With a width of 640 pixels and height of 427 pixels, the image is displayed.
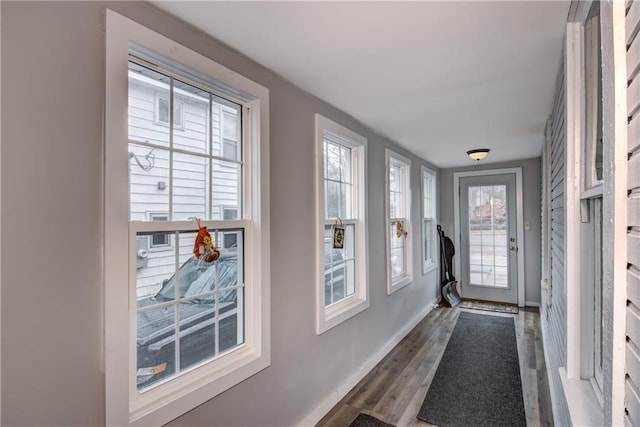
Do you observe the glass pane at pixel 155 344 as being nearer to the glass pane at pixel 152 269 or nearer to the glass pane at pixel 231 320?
the glass pane at pixel 152 269

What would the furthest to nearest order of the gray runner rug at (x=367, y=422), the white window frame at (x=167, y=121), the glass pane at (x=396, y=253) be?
the glass pane at (x=396, y=253)
the gray runner rug at (x=367, y=422)
the white window frame at (x=167, y=121)

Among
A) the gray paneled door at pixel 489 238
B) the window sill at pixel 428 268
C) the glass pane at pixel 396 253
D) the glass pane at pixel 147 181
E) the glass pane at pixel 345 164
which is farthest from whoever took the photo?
the gray paneled door at pixel 489 238

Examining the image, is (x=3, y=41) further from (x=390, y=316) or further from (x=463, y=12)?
(x=390, y=316)

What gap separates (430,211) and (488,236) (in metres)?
1.07

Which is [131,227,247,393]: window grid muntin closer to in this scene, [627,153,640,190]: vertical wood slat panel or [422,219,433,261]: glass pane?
[627,153,640,190]: vertical wood slat panel

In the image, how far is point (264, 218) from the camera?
189cm

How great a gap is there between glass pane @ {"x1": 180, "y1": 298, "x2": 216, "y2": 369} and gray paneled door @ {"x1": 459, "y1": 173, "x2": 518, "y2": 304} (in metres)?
4.90

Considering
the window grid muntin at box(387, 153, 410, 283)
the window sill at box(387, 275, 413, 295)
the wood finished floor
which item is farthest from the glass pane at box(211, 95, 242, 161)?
the window grid muntin at box(387, 153, 410, 283)

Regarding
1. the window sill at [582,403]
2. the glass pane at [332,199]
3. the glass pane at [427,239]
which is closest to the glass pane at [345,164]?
the glass pane at [332,199]

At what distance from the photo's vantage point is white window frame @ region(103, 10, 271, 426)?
3.93ft

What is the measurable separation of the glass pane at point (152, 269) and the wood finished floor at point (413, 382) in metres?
1.59

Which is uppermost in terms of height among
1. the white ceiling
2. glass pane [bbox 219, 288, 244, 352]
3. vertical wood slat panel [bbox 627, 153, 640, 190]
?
the white ceiling

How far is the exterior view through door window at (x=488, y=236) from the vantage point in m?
5.27

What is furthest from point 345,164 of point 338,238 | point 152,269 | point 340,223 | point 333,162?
point 152,269
